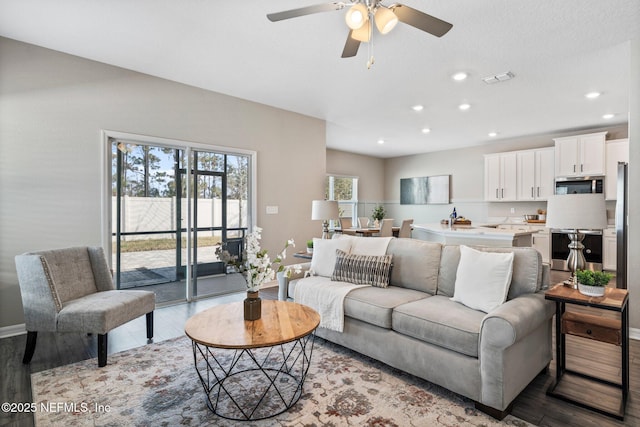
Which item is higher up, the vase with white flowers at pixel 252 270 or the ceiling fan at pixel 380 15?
the ceiling fan at pixel 380 15

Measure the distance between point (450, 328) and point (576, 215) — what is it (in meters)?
1.17

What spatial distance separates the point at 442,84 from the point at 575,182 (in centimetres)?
407

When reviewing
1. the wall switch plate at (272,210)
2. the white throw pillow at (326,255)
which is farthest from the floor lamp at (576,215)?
the wall switch plate at (272,210)

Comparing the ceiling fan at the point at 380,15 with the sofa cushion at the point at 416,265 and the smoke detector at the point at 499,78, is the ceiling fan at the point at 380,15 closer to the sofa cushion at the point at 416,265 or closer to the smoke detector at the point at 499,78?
the sofa cushion at the point at 416,265

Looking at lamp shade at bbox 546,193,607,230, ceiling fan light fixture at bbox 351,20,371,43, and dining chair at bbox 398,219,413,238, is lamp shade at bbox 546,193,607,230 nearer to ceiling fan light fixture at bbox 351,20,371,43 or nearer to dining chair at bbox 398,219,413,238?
ceiling fan light fixture at bbox 351,20,371,43

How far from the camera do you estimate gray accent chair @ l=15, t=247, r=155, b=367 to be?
8.23 ft

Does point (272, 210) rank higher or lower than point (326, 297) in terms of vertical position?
higher

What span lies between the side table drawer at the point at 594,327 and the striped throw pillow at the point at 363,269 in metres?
1.29

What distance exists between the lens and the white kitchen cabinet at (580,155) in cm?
603

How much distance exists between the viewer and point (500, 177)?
7543 millimetres

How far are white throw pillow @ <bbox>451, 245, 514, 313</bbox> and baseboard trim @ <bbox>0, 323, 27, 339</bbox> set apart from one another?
13.0 feet

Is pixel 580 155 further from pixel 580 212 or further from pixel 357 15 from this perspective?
pixel 357 15

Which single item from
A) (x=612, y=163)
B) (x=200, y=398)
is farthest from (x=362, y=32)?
(x=612, y=163)

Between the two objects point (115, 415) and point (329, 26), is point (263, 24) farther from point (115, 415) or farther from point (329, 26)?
point (115, 415)
